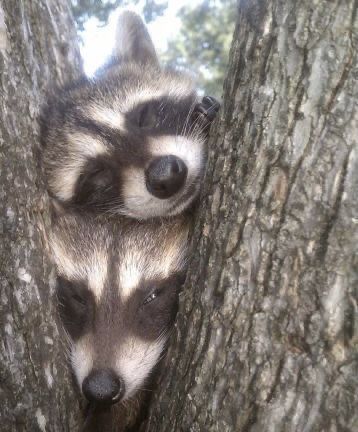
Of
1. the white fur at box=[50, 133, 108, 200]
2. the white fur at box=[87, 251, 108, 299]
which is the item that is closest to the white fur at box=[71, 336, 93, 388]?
the white fur at box=[87, 251, 108, 299]

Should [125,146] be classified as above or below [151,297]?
above

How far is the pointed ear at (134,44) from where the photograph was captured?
413cm

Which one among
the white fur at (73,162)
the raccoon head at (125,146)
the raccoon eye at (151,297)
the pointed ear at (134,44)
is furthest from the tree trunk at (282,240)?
the pointed ear at (134,44)

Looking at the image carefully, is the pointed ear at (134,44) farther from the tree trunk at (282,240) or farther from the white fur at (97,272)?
the tree trunk at (282,240)

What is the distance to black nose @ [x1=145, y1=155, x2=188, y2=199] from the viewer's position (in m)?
2.84

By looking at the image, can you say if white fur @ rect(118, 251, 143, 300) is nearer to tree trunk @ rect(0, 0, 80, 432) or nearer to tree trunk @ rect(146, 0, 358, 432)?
tree trunk @ rect(0, 0, 80, 432)

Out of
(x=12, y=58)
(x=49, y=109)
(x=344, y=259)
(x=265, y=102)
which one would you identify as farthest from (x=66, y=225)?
(x=344, y=259)

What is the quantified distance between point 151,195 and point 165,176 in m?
0.15

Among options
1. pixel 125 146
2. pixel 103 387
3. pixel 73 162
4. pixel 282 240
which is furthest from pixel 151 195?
pixel 282 240

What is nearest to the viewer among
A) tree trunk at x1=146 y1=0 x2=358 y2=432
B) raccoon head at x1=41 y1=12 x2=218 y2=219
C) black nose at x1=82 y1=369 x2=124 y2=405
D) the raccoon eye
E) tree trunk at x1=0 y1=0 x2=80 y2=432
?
tree trunk at x1=146 y1=0 x2=358 y2=432

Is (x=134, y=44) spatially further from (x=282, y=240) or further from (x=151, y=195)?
(x=282, y=240)

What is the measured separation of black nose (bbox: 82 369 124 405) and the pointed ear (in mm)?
2484

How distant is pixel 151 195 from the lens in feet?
9.61

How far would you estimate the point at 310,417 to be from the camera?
1706 mm
